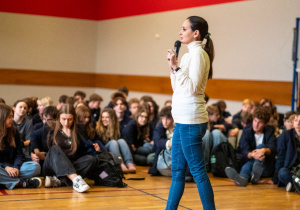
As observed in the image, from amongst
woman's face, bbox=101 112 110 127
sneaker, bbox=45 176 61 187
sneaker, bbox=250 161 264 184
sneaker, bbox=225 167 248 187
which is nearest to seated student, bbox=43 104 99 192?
sneaker, bbox=45 176 61 187

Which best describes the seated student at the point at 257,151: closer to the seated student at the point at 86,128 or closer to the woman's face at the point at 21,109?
the seated student at the point at 86,128

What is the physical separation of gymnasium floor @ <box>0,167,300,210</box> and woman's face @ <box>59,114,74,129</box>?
681mm

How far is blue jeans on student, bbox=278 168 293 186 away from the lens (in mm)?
5777

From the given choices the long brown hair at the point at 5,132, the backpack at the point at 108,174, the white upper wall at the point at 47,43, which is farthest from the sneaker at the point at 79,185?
the white upper wall at the point at 47,43

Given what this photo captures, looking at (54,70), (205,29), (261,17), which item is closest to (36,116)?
(205,29)

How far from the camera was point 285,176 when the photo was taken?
19.0ft

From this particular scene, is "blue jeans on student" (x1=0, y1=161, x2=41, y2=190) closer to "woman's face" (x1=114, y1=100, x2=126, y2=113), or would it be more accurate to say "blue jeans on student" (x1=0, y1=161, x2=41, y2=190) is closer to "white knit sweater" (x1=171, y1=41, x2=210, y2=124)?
"white knit sweater" (x1=171, y1=41, x2=210, y2=124)

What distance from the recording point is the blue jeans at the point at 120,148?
264 inches

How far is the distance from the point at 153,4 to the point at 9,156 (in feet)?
25.5

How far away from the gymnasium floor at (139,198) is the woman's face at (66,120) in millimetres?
681

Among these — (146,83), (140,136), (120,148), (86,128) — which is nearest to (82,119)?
(86,128)

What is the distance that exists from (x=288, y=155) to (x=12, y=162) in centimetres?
308

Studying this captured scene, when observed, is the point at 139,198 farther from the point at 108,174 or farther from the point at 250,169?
the point at 250,169

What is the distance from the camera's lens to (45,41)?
13.8 meters
